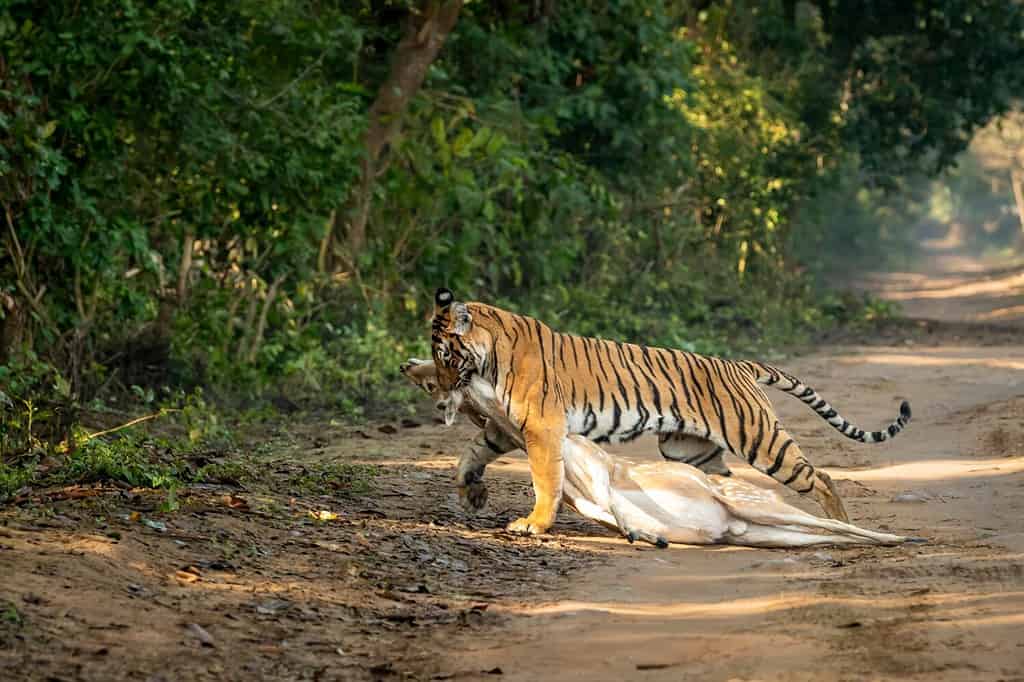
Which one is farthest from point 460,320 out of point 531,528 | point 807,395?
point 807,395

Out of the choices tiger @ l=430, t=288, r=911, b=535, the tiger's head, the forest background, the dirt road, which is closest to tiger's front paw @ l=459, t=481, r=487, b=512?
tiger @ l=430, t=288, r=911, b=535

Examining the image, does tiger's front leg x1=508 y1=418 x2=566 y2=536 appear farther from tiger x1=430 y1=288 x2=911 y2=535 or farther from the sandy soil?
the sandy soil

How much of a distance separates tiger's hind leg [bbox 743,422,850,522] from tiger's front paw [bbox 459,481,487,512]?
4.58 feet

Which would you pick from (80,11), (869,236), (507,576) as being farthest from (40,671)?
(869,236)

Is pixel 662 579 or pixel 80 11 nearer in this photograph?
pixel 662 579

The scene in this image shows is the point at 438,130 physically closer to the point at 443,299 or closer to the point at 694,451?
the point at 694,451

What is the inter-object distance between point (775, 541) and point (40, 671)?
11.9 feet

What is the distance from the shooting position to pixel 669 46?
17469mm

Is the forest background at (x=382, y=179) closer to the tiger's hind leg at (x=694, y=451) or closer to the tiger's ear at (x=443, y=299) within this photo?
the tiger's ear at (x=443, y=299)

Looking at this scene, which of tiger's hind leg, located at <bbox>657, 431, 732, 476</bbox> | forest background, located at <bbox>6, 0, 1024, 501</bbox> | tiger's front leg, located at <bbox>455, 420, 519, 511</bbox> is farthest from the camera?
forest background, located at <bbox>6, 0, 1024, 501</bbox>

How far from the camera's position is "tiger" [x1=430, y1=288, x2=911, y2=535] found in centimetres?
727

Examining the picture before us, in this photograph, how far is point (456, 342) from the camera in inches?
288

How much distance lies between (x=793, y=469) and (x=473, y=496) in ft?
5.49

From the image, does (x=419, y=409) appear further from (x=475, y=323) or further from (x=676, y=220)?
(x=676, y=220)
